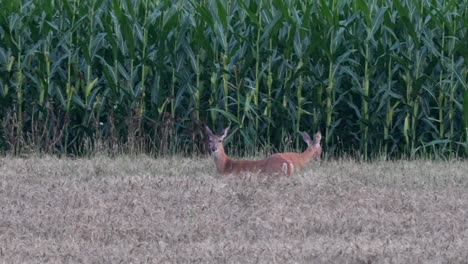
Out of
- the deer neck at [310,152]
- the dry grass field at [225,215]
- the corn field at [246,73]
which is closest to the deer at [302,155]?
the deer neck at [310,152]

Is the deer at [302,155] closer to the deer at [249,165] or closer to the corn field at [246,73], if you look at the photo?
the deer at [249,165]

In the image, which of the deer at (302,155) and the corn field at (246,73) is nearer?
the deer at (302,155)

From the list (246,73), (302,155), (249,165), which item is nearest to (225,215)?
(249,165)

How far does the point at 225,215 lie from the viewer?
32.7 ft

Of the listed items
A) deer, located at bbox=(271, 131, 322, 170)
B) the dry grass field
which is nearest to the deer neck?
deer, located at bbox=(271, 131, 322, 170)

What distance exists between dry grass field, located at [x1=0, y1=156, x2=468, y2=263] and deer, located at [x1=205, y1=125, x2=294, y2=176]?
0.55 feet

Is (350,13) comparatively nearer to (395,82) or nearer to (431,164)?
(395,82)

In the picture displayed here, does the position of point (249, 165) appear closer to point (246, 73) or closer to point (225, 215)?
point (225, 215)

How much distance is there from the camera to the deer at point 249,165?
449 inches

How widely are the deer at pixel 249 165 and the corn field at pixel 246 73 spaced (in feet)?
7.97

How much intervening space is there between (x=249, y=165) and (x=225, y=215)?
1.64 meters

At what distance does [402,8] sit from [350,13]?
72 centimetres

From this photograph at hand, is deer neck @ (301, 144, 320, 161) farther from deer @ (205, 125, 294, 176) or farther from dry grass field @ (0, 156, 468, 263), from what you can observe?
deer @ (205, 125, 294, 176)

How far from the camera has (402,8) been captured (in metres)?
14.5
